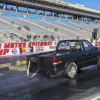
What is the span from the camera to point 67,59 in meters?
8.45

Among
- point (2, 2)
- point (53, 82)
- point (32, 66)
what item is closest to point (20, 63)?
point (32, 66)

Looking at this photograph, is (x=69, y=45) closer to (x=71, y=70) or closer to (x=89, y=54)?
(x=89, y=54)

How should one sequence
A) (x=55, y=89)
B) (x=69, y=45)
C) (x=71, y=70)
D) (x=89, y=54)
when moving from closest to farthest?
(x=55, y=89)
(x=71, y=70)
(x=69, y=45)
(x=89, y=54)

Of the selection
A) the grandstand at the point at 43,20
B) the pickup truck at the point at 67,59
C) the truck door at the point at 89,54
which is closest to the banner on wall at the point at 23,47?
the grandstand at the point at 43,20

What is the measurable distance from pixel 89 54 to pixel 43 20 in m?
48.4

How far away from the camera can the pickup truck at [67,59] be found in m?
8.13

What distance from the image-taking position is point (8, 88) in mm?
7352

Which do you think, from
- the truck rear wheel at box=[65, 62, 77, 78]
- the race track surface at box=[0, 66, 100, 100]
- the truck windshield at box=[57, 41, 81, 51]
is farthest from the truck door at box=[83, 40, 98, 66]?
the race track surface at box=[0, 66, 100, 100]

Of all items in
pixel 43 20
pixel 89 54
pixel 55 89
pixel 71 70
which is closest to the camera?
pixel 55 89

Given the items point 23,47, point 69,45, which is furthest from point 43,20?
point 69,45

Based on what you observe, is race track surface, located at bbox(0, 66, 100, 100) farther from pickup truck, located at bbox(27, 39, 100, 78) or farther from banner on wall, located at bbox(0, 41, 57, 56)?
banner on wall, located at bbox(0, 41, 57, 56)

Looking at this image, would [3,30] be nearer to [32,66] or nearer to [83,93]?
[32,66]

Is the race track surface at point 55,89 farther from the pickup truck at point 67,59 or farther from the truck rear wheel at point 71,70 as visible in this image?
the pickup truck at point 67,59

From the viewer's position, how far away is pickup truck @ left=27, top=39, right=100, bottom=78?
8.13 m
